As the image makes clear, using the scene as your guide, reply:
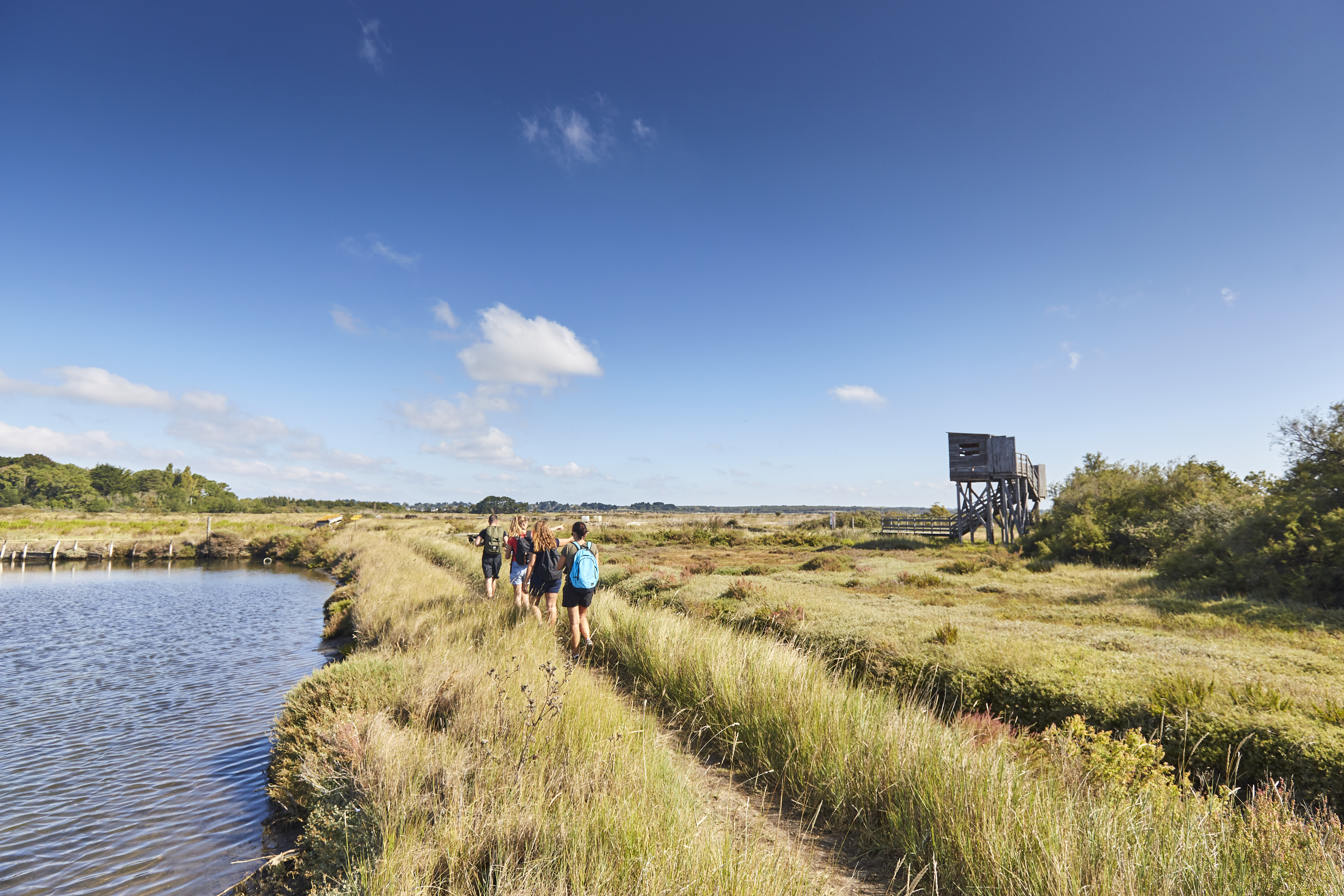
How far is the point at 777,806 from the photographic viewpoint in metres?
5.15

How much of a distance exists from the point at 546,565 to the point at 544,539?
0.53 m

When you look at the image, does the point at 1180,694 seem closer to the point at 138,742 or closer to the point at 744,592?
the point at 744,592

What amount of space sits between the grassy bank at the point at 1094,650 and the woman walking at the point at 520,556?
2.97 metres

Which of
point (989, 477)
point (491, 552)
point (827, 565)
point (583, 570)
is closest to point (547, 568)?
point (583, 570)

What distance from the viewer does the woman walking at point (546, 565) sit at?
421 inches

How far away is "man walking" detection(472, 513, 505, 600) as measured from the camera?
44.9ft

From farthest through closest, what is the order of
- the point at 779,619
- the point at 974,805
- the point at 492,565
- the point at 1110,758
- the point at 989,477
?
the point at 989,477 < the point at 492,565 < the point at 779,619 < the point at 1110,758 < the point at 974,805

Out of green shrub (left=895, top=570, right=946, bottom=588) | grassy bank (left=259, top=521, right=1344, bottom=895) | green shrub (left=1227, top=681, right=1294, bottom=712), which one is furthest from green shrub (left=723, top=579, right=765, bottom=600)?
green shrub (left=1227, top=681, right=1294, bottom=712)

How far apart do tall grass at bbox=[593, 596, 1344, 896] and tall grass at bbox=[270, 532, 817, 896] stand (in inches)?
39.1

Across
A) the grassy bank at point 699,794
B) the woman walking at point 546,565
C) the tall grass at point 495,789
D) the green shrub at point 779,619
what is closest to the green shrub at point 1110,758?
the grassy bank at point 699,794

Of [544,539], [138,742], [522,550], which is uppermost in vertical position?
[544,539]

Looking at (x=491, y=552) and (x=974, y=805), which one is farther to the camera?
(x=491, y=552)

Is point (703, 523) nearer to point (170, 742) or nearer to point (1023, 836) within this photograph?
point (170, 742)

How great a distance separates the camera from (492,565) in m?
14.0
